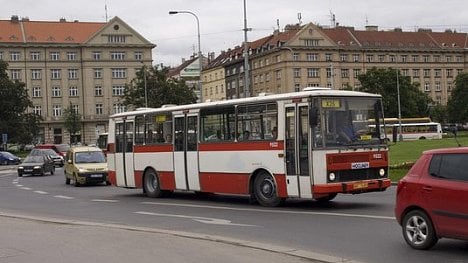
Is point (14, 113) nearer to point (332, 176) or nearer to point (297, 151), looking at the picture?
point (297, 151)

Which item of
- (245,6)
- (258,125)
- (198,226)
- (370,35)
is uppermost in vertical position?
(370,35)

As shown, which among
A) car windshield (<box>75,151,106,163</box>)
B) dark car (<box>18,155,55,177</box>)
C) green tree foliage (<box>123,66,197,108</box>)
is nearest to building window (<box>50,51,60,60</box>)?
green tree foliage (<box>123,66,197,108</box>)

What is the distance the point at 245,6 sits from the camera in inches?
1720

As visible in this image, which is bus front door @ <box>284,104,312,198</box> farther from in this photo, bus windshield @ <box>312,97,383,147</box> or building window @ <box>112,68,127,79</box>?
building window @ <box>112,68,127,79</box>

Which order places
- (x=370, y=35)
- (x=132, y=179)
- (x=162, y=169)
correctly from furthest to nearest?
(x=370, y=35) → (x=132, y=179) → (x=162, y=169)

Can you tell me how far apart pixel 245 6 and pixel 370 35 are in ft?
334

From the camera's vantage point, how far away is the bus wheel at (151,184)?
2227 cm

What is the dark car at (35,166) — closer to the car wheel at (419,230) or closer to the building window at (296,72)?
the car wheel at (419,230)

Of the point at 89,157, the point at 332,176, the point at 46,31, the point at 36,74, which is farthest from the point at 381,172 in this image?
the point at 46,31

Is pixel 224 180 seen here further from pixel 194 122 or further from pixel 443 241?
pixel 443 241

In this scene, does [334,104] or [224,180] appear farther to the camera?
[224,180]

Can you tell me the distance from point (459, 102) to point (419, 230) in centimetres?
11768

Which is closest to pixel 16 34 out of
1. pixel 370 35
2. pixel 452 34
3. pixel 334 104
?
pixel 370 35

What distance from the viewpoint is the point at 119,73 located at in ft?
436
